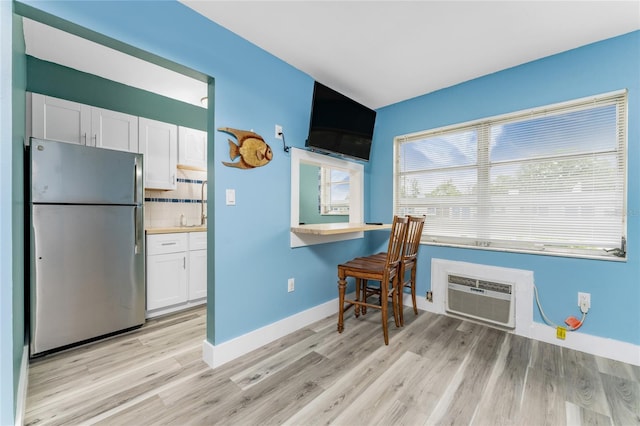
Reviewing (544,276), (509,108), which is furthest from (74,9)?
(544,276)

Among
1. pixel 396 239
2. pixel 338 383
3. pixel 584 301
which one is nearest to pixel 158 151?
pixel 396 239

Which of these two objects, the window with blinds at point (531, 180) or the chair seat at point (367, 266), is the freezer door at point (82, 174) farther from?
the window with blinds at point (531, 180)

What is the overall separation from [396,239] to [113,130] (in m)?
2.87

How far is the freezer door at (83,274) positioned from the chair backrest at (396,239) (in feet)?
7.37

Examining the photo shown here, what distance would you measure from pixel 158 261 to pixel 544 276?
357 centimetres

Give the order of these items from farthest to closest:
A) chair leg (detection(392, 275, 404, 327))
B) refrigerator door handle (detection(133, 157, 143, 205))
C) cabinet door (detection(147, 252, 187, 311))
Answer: cabinet door (detection(147, 252, 187, 311)) < chair leg (detection(392, 275, 404, 327)) < refrigerator door handle (detection(133, 157, 143, 205))

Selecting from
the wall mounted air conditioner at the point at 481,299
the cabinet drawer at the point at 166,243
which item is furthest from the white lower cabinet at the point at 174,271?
the wall mounted air conditioner at the point at 481,299

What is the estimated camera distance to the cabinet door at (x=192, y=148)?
303 cm

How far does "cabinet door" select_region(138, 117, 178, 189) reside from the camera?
9.04 feet

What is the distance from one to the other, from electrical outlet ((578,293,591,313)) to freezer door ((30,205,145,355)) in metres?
3.71

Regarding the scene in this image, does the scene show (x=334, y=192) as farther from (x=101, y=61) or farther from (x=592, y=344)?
(x=592, y=344)

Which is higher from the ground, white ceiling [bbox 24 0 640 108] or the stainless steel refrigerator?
white ceiling [bbox 24 0 640 108]

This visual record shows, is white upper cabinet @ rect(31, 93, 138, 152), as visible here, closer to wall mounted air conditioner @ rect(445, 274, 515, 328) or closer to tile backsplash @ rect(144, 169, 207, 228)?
tile backsplash @ rect(144, 169, 207, 228)

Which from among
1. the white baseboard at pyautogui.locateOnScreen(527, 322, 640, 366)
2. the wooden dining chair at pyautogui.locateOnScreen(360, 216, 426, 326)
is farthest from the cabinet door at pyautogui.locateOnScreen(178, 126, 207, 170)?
the white baseboard at pyautogui.locateOnScreen(527, 322, 640, 366)
